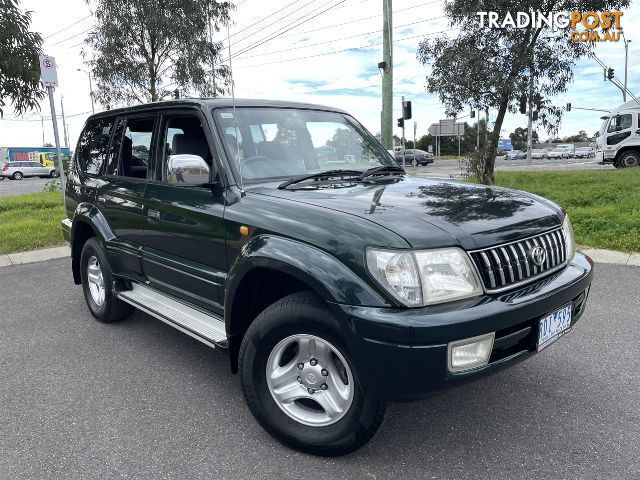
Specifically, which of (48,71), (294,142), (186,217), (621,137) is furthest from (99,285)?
(621,137)

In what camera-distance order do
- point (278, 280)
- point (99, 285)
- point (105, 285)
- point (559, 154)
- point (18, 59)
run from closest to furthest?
1. point (278, 280)
2. point (105, 285)
3. point (99, 285)
4. point (18, 59)
5. point (559, 154)

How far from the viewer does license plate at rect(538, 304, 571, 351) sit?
2.42m

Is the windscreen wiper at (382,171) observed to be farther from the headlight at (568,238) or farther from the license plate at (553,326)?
the license plate at (553,326)

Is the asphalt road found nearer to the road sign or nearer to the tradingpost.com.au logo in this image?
the road sign

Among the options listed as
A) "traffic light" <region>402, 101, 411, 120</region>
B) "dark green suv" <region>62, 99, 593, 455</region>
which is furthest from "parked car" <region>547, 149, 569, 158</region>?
"dark green suv" <region>62, 99, 593, 455</region>

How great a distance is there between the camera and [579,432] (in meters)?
2.61

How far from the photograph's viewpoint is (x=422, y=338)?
2035mm

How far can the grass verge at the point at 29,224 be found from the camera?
25.8 ft

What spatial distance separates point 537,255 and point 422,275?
0.75 meters

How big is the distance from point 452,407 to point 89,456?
75.7 inches

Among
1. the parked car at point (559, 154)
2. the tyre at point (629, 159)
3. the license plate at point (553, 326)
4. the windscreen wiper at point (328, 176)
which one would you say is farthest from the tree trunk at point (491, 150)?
the parked car at point (559, 154)

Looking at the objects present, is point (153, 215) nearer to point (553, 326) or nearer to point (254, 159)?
point (254, 159)

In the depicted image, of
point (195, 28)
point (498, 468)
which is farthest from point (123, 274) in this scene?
point (195, 28)

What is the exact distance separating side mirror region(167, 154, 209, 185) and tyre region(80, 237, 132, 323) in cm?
166
